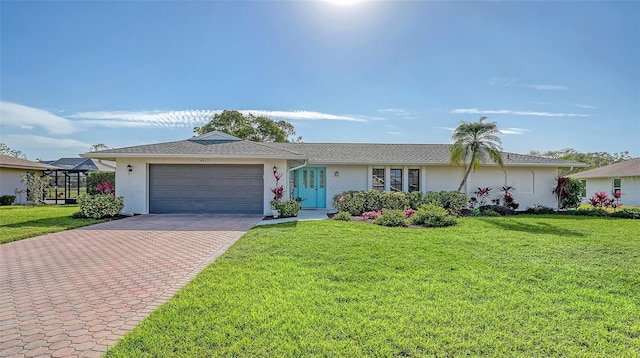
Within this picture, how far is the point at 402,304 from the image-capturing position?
4000 millimetres

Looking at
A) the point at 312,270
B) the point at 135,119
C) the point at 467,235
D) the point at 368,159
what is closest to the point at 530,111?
the point at 368,159

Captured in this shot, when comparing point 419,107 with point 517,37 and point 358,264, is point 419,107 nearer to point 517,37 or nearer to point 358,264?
point 517,37

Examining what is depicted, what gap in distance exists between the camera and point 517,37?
13.1 m

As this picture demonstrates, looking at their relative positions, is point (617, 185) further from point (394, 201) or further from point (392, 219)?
point (392, 219)

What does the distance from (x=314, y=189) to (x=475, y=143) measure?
820 centimetres

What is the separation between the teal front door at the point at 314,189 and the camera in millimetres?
17125

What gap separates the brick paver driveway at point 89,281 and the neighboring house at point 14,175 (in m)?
16.6

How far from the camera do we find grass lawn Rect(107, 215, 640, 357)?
119 inches

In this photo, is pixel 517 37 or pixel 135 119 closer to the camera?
pixel 517 37

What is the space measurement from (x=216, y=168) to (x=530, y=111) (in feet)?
59.2

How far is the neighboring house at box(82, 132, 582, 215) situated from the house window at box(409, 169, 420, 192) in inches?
0.8

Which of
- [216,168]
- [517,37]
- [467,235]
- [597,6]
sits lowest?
[467,235]

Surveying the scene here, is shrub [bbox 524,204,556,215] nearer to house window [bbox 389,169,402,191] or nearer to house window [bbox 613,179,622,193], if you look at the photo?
house window [bbox 389,169,402,191]

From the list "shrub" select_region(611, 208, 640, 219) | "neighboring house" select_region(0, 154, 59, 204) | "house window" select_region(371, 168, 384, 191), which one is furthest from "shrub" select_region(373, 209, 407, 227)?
"neighboring house" select_region(0, 154, 59, 204)
